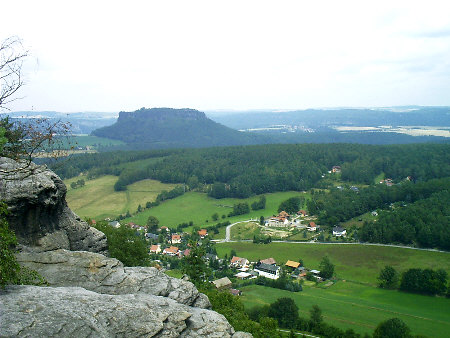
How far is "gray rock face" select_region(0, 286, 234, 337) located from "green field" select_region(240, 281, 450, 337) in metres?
32.8

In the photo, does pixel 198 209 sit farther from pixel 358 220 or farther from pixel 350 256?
pixel 350 256

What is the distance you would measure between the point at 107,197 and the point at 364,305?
88.0m

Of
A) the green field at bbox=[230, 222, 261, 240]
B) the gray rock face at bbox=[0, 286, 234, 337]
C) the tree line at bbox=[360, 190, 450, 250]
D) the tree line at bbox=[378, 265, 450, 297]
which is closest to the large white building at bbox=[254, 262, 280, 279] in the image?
the tree line at bbox=[378, 265, 450, 297]

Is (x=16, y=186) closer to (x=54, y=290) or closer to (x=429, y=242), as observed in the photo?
(x=54, y=290)

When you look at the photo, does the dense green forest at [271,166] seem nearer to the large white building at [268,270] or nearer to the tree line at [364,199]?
the tree line at [364,199]

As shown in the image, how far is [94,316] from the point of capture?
9.87 m

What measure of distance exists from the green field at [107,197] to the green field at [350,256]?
4125 centimetres

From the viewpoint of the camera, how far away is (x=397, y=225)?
73.1 meters

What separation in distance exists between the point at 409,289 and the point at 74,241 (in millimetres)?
51758

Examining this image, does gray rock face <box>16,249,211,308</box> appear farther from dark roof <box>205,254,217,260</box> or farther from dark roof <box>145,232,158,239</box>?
dark roof <box>145,232,158,239</box>

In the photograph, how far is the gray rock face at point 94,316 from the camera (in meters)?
8.74

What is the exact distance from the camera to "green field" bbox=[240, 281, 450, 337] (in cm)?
4025

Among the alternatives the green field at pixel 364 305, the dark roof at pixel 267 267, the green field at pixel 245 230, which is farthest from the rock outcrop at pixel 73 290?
the green field at pixel 245 230

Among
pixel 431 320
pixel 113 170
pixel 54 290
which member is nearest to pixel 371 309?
pixel 431 320
